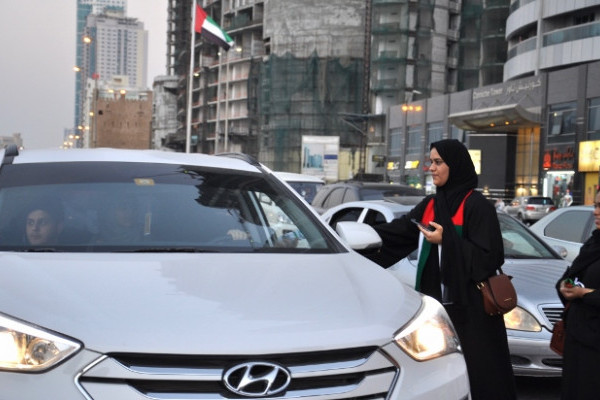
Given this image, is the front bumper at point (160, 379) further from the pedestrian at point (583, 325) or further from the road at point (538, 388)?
the road at point (538, 388)

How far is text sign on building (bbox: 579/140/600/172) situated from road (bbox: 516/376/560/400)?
40.3 meters

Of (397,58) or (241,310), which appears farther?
(397,58)

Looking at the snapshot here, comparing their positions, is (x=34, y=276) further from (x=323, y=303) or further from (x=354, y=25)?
(x=354, y=25)

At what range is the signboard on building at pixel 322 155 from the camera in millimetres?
57344

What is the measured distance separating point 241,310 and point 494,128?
5398 centimetres

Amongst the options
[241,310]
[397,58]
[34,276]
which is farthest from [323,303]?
[397,58]

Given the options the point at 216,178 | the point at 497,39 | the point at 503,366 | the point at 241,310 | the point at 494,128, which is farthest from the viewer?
the point at 497,39

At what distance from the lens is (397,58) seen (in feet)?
243

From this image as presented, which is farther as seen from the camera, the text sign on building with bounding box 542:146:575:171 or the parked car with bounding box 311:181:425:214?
the text sign on building with bounding box 542:146:575:171

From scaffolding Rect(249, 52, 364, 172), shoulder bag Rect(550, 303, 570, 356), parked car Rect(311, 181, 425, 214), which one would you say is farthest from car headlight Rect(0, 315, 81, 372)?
scaffolding Rect(249, 52, 364, 172)

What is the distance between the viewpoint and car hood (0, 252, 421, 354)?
2516mm

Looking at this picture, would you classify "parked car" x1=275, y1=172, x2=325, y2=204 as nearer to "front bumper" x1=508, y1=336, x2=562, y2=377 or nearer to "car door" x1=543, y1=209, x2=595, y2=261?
"car door" x1=543, y1=209, x2=595, y2=261

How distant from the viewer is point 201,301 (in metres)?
2.75

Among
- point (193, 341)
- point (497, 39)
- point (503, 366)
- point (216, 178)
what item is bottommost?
point (503, 366)
